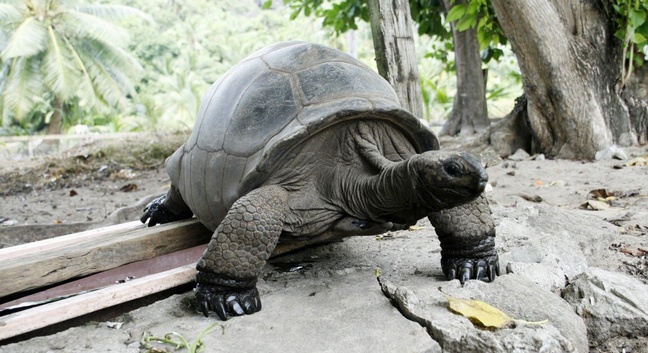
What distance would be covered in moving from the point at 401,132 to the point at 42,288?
62.3 inches

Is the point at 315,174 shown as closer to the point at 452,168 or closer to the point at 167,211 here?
the point at 452,168

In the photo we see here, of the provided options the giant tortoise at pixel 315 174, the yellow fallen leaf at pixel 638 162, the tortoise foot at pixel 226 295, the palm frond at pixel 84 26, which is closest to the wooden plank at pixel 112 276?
the giant tortoise at pixel 315 174

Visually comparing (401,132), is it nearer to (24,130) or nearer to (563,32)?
(563,32)

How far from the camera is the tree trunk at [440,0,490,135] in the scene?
26.5 ft

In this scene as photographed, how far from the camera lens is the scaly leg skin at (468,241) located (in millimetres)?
2373

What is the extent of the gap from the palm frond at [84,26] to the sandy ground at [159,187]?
53.8 feet

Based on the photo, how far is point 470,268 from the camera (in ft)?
7.71

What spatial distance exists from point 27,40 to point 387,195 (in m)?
23.3

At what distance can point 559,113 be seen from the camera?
5.62 metres

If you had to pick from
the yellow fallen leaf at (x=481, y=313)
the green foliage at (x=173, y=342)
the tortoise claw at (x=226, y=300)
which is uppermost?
the green foliage at (x=173, y=342)

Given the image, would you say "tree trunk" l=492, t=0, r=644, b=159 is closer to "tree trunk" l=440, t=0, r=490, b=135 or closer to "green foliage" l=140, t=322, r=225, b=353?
"tree trunk" l=440, t=0, r=490, b=135

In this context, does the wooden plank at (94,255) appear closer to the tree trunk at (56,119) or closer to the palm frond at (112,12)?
the palm frond at (112,12)

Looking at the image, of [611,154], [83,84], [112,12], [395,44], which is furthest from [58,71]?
[395,44]

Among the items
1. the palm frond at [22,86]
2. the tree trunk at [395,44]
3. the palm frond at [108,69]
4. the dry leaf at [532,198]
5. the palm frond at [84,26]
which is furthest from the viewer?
the palm frond at [108,69]
